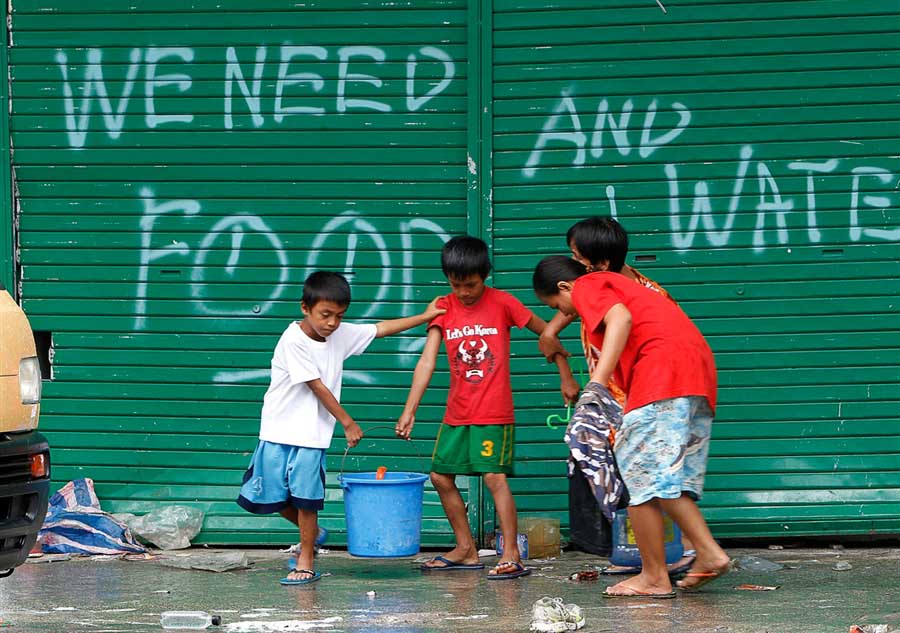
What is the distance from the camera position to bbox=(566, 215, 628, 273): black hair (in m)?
6.12

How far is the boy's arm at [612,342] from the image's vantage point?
18.8 feet

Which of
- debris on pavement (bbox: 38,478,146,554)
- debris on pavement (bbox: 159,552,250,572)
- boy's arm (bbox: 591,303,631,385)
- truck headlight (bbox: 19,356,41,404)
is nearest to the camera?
truck headlight (bbox: 19,356,41,404)

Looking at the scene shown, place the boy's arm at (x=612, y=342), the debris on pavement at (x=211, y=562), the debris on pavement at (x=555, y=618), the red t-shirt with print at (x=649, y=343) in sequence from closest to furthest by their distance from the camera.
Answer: the debris on pavement at (x=555, y=618) → the boy's arm at (x=612, y=342) → the red t-shirt with print at (x=649, y=343) → the debris on pavement at (x=211, y=562)

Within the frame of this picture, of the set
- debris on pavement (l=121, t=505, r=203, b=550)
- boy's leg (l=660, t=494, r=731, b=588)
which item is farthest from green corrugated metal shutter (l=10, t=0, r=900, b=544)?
boy's leg (l=660, t=494, r=731, b=588)

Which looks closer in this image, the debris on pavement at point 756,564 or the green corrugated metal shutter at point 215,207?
the debris on pavement at point 756,564

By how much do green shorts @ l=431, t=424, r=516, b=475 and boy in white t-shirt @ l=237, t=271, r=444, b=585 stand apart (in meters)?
0.48

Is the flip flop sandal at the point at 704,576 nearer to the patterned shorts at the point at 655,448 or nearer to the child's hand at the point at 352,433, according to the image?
the patterned shorts at the point at 655,448

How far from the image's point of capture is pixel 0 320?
16.6 feet

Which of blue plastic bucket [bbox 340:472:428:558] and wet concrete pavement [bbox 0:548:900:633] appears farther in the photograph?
blue plastic bucket [bbox 340:472:428:558]

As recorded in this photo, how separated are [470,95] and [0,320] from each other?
3294mm

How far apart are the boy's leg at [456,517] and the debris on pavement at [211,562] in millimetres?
1039

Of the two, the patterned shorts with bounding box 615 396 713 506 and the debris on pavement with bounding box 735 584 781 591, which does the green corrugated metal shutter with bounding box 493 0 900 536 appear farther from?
the patterned shorts with bounding box 615 396 713 506

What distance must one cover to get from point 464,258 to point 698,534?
5.78 feet

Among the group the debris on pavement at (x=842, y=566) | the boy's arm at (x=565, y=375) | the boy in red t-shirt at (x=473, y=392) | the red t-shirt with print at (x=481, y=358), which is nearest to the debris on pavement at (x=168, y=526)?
the boy in red t-shirt at (x=473, y=392)
